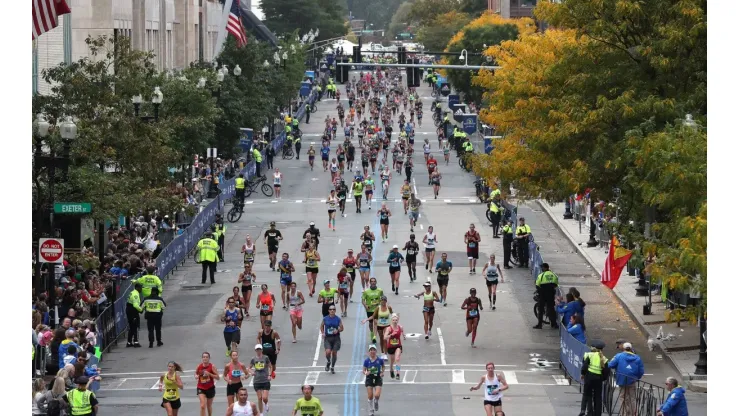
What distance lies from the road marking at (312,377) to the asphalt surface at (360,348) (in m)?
0.04

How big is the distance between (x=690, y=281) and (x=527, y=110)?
13779 mm

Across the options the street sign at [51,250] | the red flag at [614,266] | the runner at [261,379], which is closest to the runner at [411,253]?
the red flag at [614,266]

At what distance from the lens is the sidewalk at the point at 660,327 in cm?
2984

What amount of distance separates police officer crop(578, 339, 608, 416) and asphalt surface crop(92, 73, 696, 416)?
1.00 m

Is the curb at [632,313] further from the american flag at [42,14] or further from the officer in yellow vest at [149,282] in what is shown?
the american flag at [42,14]

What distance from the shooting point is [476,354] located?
3231 cm

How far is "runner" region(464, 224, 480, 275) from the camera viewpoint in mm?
43719

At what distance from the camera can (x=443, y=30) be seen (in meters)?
156

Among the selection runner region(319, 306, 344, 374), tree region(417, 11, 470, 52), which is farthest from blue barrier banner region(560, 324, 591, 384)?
tree region(417, 11, 470, 52)

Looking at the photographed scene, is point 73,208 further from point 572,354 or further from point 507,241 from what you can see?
point 507,241

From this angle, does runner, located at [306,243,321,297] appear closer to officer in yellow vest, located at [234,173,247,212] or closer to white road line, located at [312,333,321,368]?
white road line, located at [312,333,321,368]

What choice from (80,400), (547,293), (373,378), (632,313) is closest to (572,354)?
(373,378)

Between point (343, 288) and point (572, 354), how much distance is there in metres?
8.59
